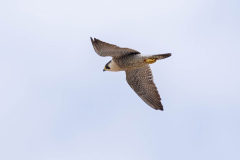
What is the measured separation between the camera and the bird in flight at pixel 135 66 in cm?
1581

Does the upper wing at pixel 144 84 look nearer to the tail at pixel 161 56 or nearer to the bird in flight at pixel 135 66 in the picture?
the bird in flight at pixel 135 66

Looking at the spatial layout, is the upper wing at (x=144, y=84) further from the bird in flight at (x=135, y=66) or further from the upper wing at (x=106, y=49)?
the upper wing at (x=106, y=49)

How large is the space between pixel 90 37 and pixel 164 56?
A: 2.46 m

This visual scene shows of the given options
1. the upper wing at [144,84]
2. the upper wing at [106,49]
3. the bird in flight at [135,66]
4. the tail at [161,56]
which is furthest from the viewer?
the upper wing at [144,84]

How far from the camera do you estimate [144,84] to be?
59.3 ft

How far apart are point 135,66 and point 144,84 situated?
141 centimetres

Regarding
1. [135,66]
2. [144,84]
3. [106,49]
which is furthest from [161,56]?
[144,84]

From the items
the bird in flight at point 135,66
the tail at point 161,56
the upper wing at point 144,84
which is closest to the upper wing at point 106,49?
the bird in flight at point 135,66

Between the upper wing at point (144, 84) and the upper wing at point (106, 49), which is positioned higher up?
the upper wing at point (106, 49)

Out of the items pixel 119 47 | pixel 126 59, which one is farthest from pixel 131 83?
pixel 119 47

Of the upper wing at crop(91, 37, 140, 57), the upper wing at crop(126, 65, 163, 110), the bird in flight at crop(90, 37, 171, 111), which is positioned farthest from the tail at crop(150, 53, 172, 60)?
the upper wing at crop(126, 65, 163, 110)

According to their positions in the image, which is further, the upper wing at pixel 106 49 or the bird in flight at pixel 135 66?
the bird in flight at pixel 135 66

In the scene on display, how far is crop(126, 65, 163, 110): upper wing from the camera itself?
1783 cm

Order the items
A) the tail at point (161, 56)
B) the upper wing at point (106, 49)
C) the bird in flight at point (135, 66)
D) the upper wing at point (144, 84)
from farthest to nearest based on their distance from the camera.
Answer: the upper wing at point (144, 84)
the bird in flight at point (135, 66)
the upper wing at point (106, 49)
the tail at point (161, 56)
